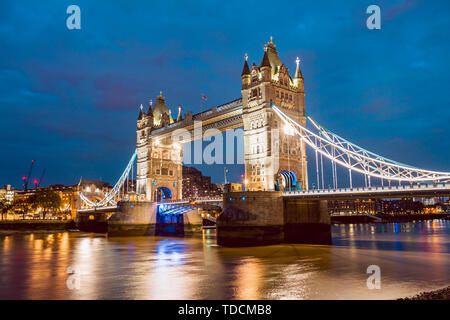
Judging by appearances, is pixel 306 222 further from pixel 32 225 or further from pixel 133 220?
pixel 32 225

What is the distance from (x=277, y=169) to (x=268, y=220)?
7945 mm

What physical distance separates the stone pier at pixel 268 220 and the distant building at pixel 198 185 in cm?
12561

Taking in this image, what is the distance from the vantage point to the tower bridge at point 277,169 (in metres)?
33.9

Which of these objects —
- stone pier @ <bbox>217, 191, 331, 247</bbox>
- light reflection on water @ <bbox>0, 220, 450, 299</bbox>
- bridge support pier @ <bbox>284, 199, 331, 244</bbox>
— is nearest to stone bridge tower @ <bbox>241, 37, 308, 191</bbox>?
bridge support pier @ <bbox>284, 199, 331, 244</bbox>

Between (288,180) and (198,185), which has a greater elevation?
(198,185)

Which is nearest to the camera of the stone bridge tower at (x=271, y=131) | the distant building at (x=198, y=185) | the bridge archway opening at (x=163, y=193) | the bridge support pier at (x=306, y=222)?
the bridge support pier at (x=306, y=222)

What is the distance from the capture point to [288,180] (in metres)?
45.2

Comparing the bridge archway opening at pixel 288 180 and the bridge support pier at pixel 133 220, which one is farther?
the bridge support pier at pixel 133 220

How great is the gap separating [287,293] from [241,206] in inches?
800

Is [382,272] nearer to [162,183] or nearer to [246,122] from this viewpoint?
[246,122]

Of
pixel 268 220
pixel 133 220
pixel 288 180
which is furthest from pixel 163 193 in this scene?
pixel 268 220

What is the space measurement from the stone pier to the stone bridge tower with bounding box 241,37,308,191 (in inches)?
182

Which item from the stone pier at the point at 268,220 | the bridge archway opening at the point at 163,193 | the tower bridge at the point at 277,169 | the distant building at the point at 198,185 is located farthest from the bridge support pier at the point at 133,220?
the distant building at the point at 198,185

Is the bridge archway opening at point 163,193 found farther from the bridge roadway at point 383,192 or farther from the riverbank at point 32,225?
the bridge roadway at point 383,192
